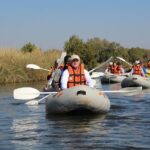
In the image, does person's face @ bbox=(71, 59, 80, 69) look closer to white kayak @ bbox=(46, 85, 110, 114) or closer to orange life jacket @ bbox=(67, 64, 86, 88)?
orange life jacket @ bbox=(67, 64, 86, 88)

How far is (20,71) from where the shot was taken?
1064 inches

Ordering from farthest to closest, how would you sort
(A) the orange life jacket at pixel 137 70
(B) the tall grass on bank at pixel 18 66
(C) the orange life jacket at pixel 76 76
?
(B) the tall grass on bank at pixel 18 66 < (A) the orange life jacket at pixel 137 70 < (C) the orange life jacket at pixel 76 76

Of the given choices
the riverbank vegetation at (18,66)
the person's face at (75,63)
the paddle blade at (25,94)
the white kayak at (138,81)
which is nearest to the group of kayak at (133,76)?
the white kayak at (138,81)

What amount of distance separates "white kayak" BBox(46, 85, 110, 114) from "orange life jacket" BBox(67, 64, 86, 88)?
1.79 ft

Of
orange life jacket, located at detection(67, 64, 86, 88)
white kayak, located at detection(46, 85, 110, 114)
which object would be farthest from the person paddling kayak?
white kayak, located at detection(46, 85, 110, 114)

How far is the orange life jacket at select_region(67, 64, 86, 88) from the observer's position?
11.0 meters

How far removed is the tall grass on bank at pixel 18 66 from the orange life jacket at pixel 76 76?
14.8 m

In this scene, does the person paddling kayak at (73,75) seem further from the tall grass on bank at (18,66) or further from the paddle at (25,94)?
the tall grass on bank at (18,66)

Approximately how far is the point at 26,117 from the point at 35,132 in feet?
7.14

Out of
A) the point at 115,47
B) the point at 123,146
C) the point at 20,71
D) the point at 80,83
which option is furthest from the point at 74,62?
the point at 115,47

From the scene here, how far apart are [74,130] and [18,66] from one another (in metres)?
18.1

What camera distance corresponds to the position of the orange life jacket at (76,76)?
36.0 feet

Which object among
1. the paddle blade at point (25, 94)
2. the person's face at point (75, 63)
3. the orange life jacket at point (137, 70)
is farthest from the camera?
the orange life jacket at point (137, 70)

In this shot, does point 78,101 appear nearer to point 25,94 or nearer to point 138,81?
point 25,94
